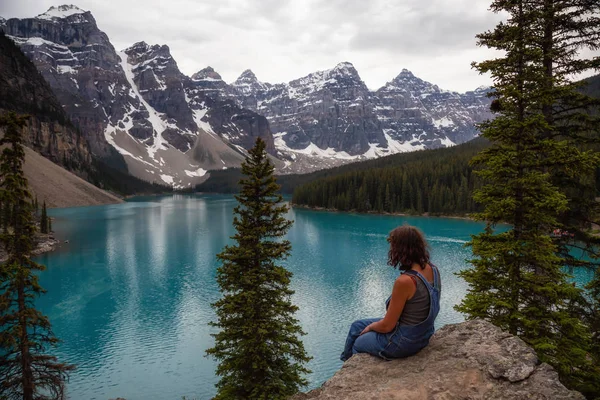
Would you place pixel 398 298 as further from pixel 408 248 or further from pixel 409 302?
pixel 408 248

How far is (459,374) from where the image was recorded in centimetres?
558

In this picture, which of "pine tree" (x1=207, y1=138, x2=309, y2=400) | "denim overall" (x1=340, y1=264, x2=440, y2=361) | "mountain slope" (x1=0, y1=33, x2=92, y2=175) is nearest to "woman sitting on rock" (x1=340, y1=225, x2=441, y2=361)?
"denim overall" (x1=340, y1=264, x2=440, y2=361)

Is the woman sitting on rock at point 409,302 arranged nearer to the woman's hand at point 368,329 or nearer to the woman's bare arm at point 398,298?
the woman's bare arm at point 398,298

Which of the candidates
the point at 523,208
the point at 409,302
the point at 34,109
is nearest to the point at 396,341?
the point at 409,302

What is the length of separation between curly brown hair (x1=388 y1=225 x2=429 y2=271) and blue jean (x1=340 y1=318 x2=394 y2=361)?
3.96 feet

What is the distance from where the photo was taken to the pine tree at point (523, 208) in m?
9.64

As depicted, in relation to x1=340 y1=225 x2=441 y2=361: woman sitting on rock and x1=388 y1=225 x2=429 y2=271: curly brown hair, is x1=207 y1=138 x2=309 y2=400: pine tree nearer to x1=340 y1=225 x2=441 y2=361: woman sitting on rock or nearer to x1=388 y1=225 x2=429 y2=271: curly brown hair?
x1=340 y1=225 x2=441 y2=361: woman sitting on rock

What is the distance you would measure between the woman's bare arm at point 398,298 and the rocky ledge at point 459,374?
0.74m

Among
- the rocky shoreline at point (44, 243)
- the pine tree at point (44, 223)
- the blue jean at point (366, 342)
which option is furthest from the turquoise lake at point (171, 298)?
the blue jean at point (366, 342)

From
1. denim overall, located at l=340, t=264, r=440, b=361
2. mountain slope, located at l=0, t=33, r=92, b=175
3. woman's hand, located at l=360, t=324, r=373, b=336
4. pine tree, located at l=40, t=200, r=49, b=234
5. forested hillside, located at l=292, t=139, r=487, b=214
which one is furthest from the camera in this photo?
mountain slope, located at l=0, t=33, r=92, b=175

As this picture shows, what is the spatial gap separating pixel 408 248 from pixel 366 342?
71.5 inches

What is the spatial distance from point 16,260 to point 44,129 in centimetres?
19661

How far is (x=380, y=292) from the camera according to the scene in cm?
4078

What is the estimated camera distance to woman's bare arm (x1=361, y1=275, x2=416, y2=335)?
5.85m
